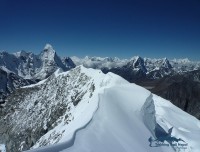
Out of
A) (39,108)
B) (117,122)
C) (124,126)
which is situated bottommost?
(39,108)

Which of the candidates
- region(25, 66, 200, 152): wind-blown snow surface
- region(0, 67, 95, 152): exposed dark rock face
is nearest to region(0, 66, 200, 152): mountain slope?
region(25, 66, 200, 152): wind-blown snow surface

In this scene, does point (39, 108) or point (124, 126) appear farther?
point (39, 108)

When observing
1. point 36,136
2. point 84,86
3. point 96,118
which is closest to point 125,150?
point 96,118

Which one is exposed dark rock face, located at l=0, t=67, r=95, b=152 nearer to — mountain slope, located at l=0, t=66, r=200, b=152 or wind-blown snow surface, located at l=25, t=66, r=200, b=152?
mountain slope, located at l=0, t=66, r=200, b=152

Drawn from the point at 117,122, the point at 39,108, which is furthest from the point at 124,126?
the point at 39,108

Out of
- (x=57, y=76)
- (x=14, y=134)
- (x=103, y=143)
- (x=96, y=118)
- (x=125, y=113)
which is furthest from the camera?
(x=57, y=76)

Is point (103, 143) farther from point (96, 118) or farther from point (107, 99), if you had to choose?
point (107, 99)

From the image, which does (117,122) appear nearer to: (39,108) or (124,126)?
(124,126)

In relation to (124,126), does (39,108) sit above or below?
below
